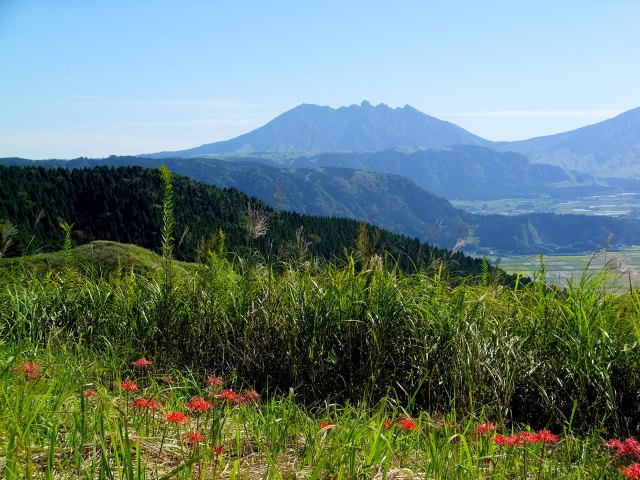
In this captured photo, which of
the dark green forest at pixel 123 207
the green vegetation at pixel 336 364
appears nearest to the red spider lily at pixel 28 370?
the green vegetation at pixel 336 364

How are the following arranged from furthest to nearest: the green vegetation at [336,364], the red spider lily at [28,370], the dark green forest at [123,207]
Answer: the dark green forest at [123,207] < the red spider lily at [28,370] < the green vegetation at [336,364]

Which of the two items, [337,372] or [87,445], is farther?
[337,372]

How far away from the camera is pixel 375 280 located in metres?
5.55

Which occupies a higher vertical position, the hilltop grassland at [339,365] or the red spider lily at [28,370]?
the red spider lily at [28,370]

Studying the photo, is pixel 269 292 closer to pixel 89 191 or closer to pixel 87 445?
pixel 87 445

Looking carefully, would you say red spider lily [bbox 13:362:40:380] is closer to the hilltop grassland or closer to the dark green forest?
the hilltop grassland

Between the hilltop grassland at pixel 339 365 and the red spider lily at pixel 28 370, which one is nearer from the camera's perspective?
the hilltop grassland at pixel 339 365

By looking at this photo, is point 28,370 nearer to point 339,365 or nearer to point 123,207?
point 339,365

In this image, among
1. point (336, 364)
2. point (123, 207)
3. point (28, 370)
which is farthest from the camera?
point (123, 207)

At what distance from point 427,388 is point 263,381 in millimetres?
1519

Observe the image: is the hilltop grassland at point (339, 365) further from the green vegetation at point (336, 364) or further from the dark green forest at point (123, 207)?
the dark green forest at point (123, 207)

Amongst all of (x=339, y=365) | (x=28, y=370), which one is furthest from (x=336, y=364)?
(x=28, y=370)

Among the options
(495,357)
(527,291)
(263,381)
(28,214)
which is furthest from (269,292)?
(28,214)

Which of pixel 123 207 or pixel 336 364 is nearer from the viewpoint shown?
Answer: pixel 336 364
